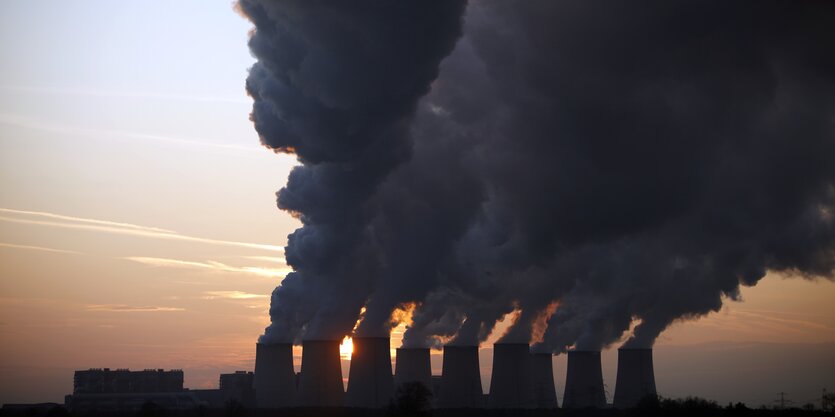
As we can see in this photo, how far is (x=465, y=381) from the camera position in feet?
305

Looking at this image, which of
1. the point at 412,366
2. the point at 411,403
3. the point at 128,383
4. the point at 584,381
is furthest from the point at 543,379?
the point at 128,383

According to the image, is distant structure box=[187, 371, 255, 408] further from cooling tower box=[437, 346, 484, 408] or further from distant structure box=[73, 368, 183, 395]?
cooling tower box=[437, 346, 484, 408]

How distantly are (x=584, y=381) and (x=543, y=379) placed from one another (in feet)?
22.0

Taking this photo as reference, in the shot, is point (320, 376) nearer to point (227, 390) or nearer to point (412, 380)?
point (412, 380)

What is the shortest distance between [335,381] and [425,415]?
7296 mm

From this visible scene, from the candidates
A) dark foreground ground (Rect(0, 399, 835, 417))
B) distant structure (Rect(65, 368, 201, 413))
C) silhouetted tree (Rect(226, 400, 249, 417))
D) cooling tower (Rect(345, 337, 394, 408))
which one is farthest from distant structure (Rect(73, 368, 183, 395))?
cooling tower (Rect(345, 337, 394, 408))

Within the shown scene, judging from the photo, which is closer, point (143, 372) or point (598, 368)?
point (598, 368)

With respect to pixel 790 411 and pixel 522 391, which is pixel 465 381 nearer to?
pixel 522 391

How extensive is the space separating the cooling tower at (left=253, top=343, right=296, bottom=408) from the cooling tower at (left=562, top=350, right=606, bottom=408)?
1196 inches

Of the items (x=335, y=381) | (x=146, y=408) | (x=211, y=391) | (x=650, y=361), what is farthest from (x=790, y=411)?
(x=211, y=391)

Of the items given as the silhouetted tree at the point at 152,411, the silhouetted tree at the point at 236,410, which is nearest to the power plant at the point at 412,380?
the silhouetted tree at the point at 236,410

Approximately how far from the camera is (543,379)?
108m

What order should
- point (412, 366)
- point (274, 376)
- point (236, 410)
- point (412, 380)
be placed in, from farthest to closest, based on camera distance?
1. point (412, 366)
2. point (412, 380)
3. point (236, 410)
4. point (274, 376)

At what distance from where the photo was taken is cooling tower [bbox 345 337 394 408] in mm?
82250
